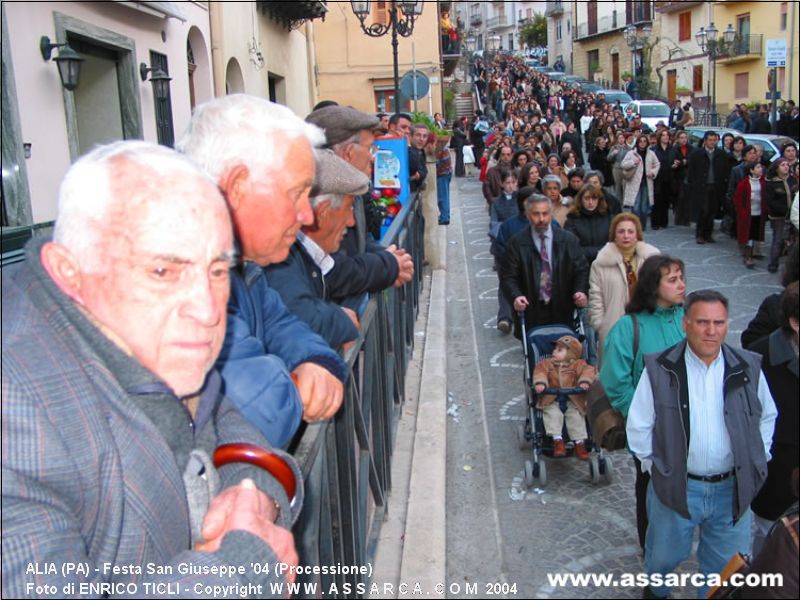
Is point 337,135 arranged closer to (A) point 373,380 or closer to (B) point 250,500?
(A) point 373,380

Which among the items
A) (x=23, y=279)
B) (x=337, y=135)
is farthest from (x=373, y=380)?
(x=23, y=279)

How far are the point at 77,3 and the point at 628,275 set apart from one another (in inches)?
251

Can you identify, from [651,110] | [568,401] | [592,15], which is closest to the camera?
[568,401]

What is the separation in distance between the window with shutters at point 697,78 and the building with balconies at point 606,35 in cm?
544

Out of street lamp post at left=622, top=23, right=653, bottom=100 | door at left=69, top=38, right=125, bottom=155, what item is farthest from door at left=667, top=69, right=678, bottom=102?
door at left=69, top=38, right=125, bottom=155

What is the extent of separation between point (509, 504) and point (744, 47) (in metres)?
38.8

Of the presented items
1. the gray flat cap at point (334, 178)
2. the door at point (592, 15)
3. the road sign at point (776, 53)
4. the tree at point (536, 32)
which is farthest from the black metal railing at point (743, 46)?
the gray flat cap at point (334, 178)

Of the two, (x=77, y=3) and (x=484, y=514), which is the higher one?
(x=77, y=3)

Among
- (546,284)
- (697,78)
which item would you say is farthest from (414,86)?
(697,78)

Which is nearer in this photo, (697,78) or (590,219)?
(590,219)

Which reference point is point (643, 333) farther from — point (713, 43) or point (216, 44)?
point (713, 43)

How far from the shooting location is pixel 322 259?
2.95 m

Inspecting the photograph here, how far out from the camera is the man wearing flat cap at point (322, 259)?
8.61ft

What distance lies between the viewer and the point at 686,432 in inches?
141
